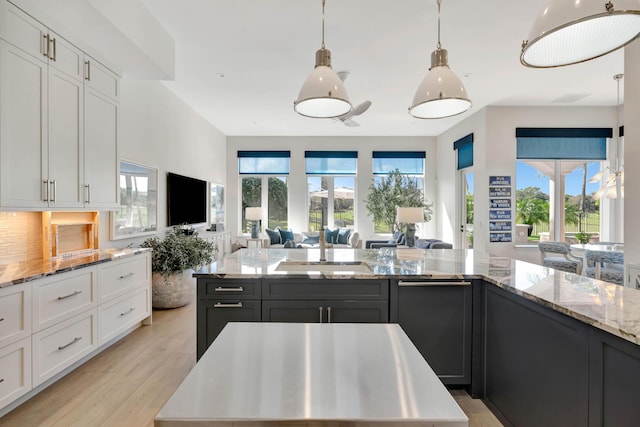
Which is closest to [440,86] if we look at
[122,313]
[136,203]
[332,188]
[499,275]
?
[499,275]

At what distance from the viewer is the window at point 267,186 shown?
25.2ft

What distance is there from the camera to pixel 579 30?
124 centimetres

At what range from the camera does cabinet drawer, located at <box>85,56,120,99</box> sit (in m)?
2.57

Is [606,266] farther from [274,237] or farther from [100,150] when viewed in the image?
[100,150]

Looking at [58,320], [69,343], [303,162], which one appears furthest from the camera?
[303,162]

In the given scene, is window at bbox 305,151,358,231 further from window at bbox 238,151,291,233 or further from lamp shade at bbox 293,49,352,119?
lamp shade at bbox 293,49,352,119

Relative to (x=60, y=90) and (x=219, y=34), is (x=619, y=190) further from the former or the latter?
(x=60, y=90)

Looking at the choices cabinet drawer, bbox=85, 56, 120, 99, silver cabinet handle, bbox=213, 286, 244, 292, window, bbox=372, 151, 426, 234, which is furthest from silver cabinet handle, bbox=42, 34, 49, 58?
window, bbox=372, 151, 426, 234

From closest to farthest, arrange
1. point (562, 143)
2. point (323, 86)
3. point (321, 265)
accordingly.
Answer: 1. point (323, 86)
2. point (321, 265)
3. point (562, 143)

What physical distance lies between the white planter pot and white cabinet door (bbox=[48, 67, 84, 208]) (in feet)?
5.23

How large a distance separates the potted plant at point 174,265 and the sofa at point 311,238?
10.00 feet

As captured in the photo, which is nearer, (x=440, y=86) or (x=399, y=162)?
(x=440, y=86)

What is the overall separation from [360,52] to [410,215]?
8.10ft

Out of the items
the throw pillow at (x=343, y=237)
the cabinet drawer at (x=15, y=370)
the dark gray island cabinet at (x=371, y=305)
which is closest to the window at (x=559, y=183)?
the throw pillow at (x=343, y=237)
